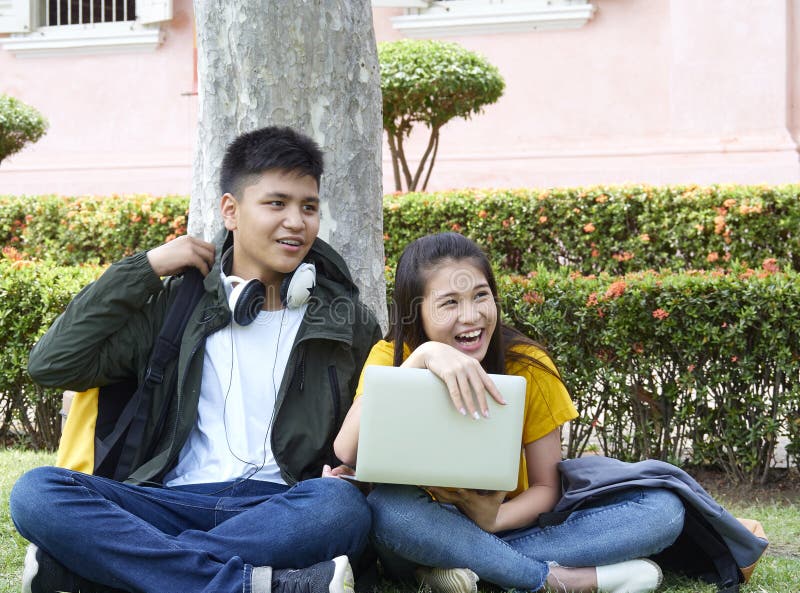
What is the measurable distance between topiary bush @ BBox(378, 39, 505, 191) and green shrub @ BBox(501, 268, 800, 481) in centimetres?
310

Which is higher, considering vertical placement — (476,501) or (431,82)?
(431,82)

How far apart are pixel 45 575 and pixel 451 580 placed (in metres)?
1.10

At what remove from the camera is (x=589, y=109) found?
9.18 meters

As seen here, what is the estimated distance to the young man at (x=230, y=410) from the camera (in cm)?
266

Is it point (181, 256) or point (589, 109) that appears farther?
point (589, 109)

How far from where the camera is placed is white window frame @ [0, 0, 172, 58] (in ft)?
34.5

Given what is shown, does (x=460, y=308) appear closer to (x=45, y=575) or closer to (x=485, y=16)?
(x=45, y=575)

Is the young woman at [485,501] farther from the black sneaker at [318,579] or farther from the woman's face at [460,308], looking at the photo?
the black sneaker at [318,579]

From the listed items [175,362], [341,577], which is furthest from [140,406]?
[341,577]

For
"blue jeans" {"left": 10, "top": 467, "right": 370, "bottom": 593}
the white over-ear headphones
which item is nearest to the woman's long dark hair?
the white over-ear headphones

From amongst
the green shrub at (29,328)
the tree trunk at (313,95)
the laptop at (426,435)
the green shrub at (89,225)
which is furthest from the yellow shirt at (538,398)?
the green shrub at (89,225)

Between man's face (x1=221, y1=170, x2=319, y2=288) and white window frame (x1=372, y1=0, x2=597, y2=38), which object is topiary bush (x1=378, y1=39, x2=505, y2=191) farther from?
man's face (x1=221, y1=170, x2=319, y2=288)

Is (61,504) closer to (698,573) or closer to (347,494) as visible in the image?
(347,494)

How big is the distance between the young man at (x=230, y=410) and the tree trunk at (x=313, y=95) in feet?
2.52
